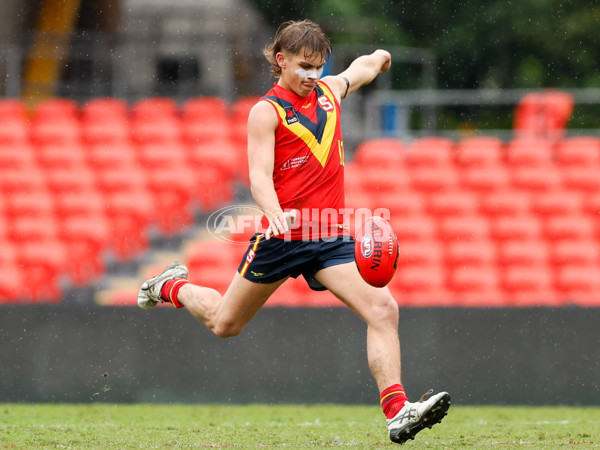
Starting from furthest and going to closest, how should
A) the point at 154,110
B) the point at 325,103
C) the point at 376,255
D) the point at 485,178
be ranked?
the point at 154,110, the point at 485,178, the point at 325,103, the point at 376,255

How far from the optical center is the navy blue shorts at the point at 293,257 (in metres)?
5.81

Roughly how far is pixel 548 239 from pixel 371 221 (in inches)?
232

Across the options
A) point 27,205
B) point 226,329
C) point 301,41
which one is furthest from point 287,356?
point 27,205

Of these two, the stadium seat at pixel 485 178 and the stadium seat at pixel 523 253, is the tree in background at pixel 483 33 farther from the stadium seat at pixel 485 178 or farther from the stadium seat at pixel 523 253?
the stadium seat at pixel 523 253

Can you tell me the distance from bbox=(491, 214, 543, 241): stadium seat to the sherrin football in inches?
221

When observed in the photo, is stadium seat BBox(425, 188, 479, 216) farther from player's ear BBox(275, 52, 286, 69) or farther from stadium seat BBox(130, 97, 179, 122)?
player's ear BBox(275, 52, 286, 69)

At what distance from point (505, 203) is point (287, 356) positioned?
152 inches

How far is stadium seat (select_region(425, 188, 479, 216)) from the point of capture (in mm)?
11477

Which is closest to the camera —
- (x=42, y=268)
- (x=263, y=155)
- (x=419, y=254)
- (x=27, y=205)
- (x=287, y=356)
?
(x=263, y=155)

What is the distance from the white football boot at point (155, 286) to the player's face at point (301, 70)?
63.9 inches

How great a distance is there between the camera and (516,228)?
1109 centimetres

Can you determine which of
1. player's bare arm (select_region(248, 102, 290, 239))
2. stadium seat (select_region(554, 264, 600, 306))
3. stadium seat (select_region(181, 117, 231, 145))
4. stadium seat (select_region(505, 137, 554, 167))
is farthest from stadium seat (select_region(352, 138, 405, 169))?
player's bare arm (select_region(248, 102, 290, 239))

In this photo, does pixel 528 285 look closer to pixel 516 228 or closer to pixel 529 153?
pixel 516 228

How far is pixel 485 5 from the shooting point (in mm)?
19156
